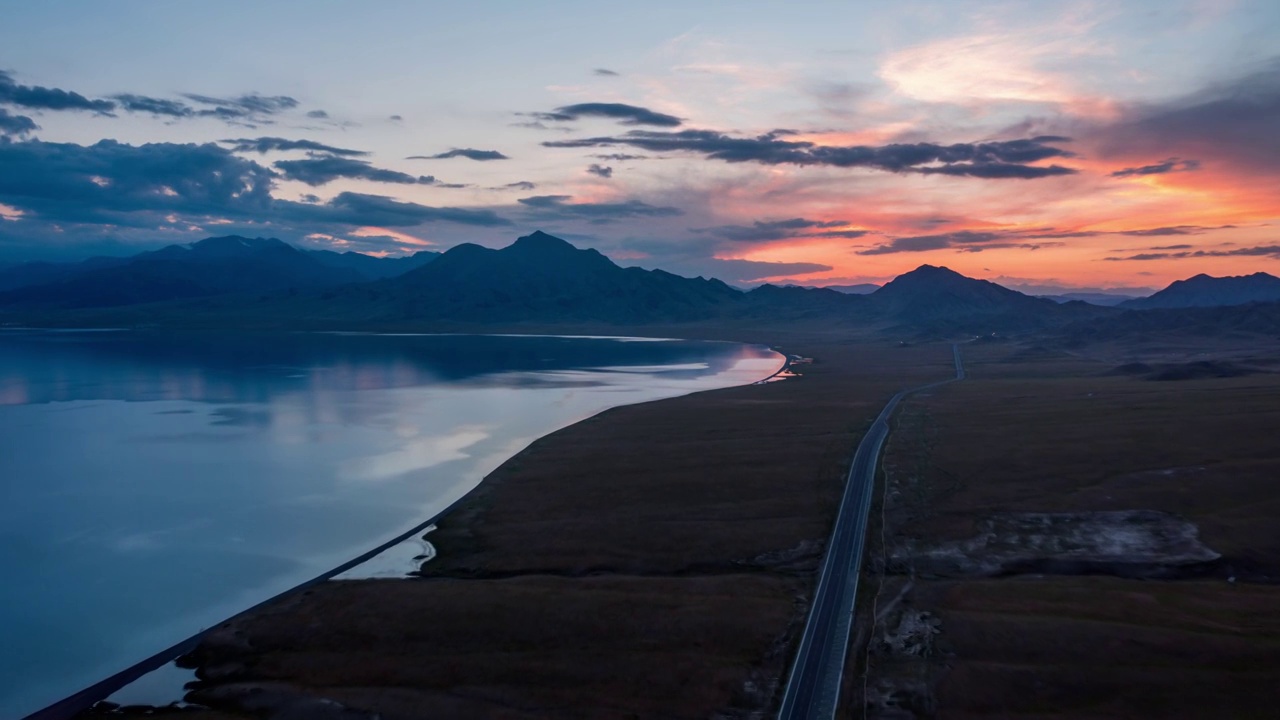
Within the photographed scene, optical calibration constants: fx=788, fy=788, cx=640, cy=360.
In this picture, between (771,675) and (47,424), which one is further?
(47,424)

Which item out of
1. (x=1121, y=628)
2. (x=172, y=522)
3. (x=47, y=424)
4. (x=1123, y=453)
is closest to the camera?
(x=1121, y=628)

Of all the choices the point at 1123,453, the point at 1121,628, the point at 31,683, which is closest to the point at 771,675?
the point at 1121,628

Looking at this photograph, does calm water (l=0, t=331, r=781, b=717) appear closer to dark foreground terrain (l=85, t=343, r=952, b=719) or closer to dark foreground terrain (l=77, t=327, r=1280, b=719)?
dark foreground terrain (l=85, t=343, r=952, b=719)

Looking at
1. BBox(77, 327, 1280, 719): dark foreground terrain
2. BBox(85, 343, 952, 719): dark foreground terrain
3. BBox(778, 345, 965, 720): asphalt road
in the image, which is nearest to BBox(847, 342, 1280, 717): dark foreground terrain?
BBox(77, 327, 1280, 719): dark foreground terrain

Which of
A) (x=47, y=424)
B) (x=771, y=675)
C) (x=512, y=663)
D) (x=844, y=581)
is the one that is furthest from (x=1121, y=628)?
(x=47, y=424)

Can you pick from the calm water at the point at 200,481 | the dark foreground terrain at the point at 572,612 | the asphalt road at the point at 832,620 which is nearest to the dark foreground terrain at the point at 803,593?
the dark foreground terrain at the point at 572,612

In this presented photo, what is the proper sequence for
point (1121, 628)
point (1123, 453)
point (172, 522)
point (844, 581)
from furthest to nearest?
point (1123, 453), point (172, 522), point (844, 581), point (1121, 628)

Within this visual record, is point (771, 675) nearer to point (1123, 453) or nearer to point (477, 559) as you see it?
point (477, 559)
